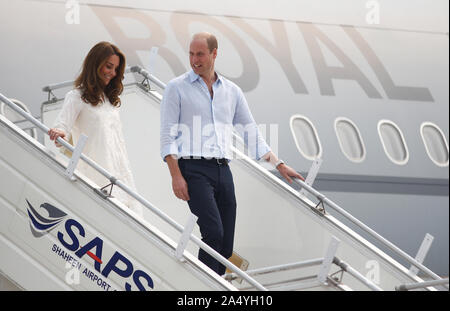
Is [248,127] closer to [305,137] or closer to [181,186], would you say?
[181,186]

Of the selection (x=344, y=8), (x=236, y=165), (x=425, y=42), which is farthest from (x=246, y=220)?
(x=425, y=42)

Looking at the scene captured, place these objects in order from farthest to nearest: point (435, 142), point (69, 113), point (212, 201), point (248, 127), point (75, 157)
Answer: point (435, 142), point (248, 127), point (69, 113), point (212, 201), point (75, 157)

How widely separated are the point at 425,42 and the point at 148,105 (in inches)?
166

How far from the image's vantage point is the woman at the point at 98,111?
12.6ft

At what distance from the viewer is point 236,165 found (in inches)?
180

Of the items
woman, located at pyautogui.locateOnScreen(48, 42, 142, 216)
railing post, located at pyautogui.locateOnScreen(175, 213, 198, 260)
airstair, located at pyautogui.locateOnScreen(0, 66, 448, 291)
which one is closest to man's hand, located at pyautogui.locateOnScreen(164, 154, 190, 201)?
airstair, located at pyautogui.locateOnScreen(0, 66, 448, 291)

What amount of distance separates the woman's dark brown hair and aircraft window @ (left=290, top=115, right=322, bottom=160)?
348cm

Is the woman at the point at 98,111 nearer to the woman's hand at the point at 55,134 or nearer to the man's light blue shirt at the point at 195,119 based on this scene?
the woman's hand at the point at 55,134

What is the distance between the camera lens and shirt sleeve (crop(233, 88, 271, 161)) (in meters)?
3.95

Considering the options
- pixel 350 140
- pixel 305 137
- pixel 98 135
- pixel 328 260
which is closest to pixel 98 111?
pixel 98 135

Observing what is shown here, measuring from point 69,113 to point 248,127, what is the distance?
0.88 metres

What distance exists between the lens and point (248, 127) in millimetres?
3971

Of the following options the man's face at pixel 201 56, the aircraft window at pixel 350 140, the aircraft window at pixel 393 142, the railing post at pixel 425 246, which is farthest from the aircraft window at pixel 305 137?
the man's face at pixel 201 56

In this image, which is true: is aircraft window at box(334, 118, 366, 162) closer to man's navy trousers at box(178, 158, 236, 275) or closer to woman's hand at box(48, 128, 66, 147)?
man's navy trousers at box(178, 158, 236, 275)
